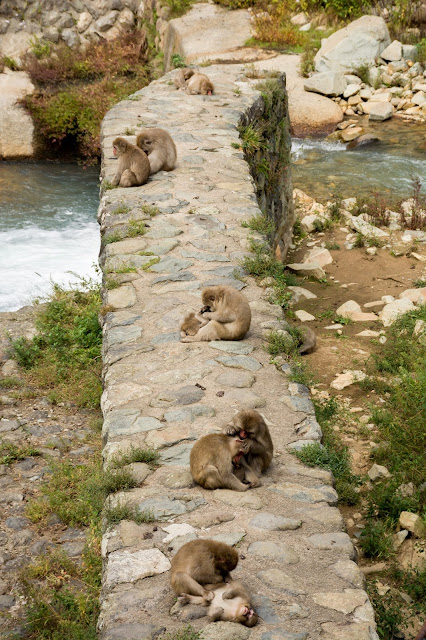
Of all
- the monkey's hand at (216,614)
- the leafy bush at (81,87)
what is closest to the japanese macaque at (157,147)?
the monkey's hand at (216,614)

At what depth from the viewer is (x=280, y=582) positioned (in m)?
4.07

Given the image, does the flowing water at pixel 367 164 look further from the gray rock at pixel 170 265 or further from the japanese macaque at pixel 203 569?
the japanese macaque at pixel 203 569

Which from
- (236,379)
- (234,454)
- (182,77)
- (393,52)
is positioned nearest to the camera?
(234,454)

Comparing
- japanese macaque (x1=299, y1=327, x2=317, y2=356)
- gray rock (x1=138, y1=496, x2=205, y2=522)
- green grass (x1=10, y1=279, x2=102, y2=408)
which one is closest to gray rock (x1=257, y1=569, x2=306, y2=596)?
gray rock (x1=138, y1=496, x2=205, y2=522)

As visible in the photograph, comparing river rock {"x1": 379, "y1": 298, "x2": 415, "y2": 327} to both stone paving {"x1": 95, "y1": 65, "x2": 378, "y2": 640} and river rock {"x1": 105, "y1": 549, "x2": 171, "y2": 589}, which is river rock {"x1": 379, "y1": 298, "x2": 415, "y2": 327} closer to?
stone paving {"x1": 95, "y1": 65, "x2": 378, "y2": 640}

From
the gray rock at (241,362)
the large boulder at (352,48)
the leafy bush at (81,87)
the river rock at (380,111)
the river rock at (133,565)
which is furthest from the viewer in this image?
the large boulder at (352,48)

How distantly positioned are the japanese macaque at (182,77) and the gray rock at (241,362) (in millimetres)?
7790

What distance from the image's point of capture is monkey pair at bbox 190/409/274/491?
477cm

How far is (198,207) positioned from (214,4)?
15.6 m

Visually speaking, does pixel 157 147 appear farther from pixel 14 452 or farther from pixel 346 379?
pixel 14 452

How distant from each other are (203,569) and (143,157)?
20.4 feet

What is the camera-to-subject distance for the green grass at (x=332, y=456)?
519 cm

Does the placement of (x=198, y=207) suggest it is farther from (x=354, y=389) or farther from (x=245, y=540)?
(x=245, y=540)

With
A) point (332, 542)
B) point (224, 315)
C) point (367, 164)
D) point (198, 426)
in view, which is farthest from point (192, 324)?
point (367, 164)
